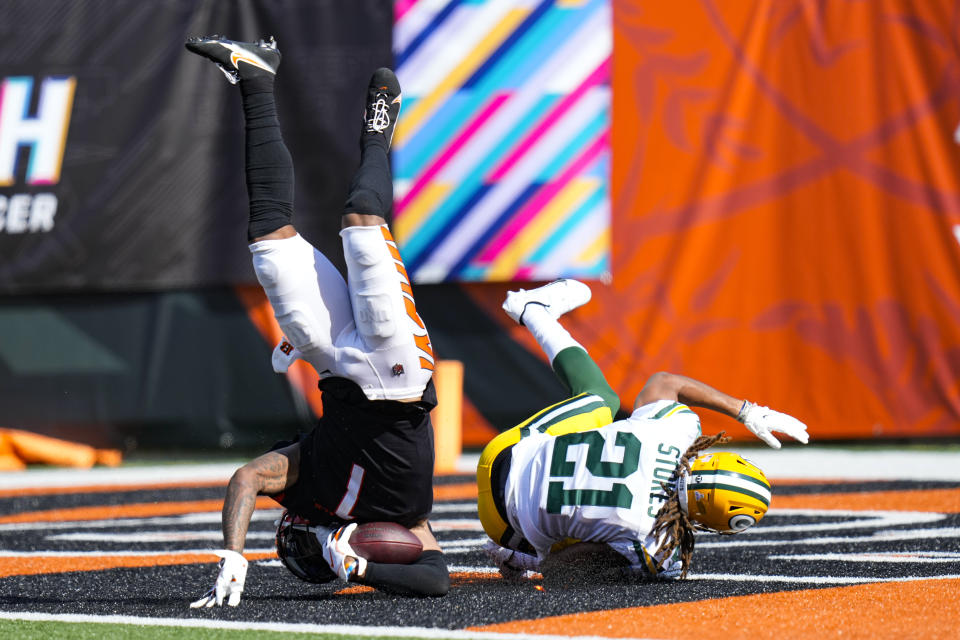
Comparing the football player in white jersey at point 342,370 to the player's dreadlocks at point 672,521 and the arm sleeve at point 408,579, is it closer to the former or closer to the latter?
the arm sleeve at point 408,579

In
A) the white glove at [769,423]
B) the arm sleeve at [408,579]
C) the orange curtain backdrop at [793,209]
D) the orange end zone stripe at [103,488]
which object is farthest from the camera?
the orange curtain backdrop at [793,209]

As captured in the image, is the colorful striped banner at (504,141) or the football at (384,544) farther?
the colorful striped banner at (504,141)

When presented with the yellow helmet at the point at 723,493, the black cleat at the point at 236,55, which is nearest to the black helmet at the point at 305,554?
the yellow helmet at the point at 723,493

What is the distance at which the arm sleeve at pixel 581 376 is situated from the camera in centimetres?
471

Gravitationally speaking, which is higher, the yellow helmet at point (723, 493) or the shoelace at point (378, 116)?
the shoelace at point (378, 116)

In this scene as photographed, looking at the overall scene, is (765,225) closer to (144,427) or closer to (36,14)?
(144,427)

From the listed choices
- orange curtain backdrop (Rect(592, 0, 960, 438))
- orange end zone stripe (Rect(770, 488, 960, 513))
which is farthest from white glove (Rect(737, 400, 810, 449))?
orange curtain backdrop (Rect(592, 0, 960, 438))

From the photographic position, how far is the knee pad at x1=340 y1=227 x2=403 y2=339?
4.00m

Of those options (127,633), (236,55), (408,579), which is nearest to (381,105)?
(236,55)

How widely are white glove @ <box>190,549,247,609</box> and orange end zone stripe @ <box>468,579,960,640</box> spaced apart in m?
0.76

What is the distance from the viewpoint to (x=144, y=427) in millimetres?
10367

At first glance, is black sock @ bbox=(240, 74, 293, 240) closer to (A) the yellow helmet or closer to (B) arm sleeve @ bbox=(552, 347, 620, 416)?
(B) arm sleeve @ bbox=(552, 347, 620, 416)

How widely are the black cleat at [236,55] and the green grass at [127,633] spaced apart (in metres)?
1.62

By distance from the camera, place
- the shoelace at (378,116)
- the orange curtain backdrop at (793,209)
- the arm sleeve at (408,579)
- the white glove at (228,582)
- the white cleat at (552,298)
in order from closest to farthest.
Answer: the white glove at (228,582) → the arm sleeve at (408,579) → the shoelace at (378,116) → the white cleat at (552,298) → the orange curtain backdrop at (793,209)
